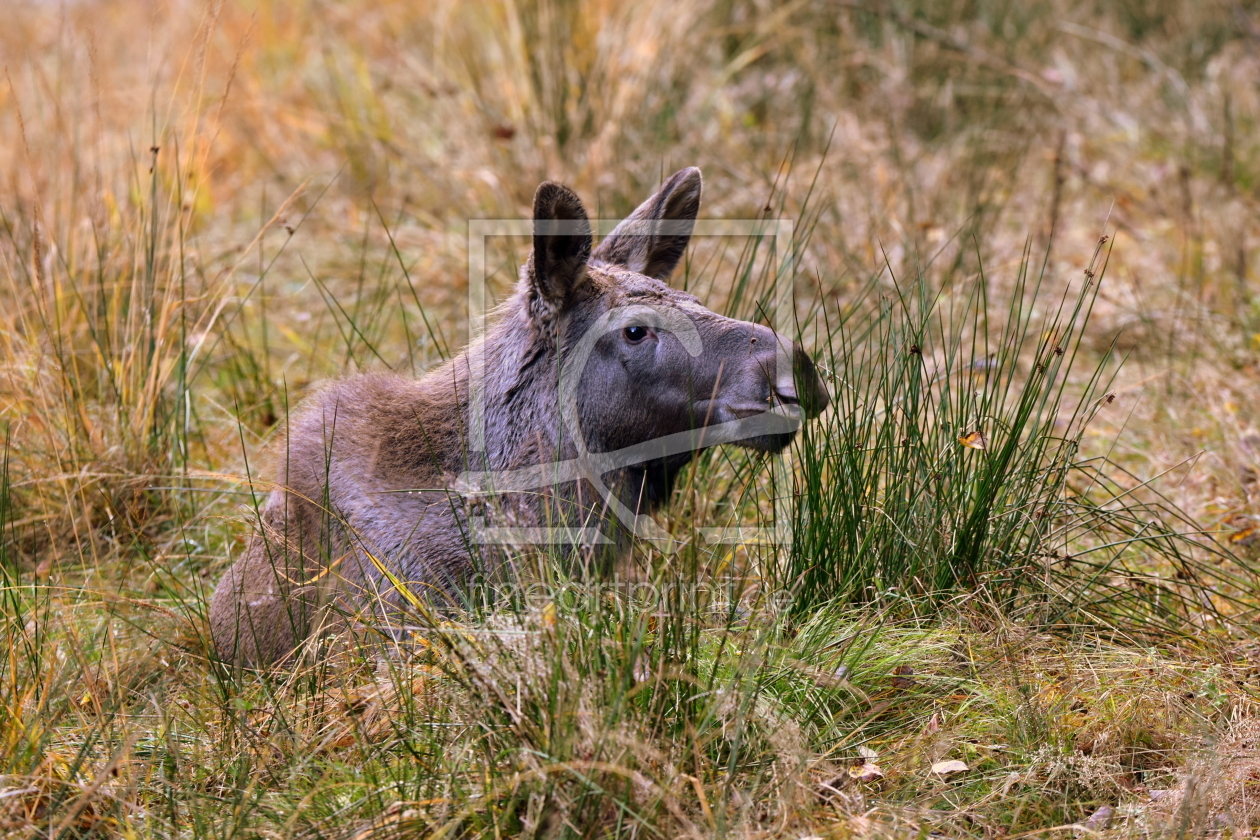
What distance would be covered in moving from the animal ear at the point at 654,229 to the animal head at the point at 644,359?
28 centimetres

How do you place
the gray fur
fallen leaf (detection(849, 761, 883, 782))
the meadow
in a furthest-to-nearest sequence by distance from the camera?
the gray fur → fallen leaf (detection(849, 761, 883, 782)) → the meadow

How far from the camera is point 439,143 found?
9492 millimetres

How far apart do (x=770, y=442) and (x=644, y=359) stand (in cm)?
51

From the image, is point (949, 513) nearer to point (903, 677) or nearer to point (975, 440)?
point (975, 440)

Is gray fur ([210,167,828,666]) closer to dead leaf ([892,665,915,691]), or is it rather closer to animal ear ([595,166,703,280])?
animal ear ([595,166,703,280])

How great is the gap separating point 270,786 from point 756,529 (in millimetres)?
1816

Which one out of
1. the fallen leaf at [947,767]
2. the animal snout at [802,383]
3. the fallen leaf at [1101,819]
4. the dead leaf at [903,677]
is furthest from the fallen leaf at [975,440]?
the fallen leaf at [1101,819]

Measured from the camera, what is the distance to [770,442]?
13.6 ft

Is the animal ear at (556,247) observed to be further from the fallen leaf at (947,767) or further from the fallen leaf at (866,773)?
the fallen leaf at (947,767)

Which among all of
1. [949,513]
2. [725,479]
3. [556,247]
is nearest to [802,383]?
[949,513]

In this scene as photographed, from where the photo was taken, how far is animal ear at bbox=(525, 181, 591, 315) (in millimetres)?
3988

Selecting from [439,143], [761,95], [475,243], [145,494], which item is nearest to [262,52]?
[439,143]

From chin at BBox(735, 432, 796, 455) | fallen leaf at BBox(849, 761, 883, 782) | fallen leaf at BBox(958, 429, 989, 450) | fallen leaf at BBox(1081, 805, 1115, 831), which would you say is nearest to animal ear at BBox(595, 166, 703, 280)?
chin at BBox(735, 432, 796, 455)

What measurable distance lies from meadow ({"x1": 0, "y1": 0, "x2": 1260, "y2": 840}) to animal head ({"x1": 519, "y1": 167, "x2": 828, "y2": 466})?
20 centimetres
